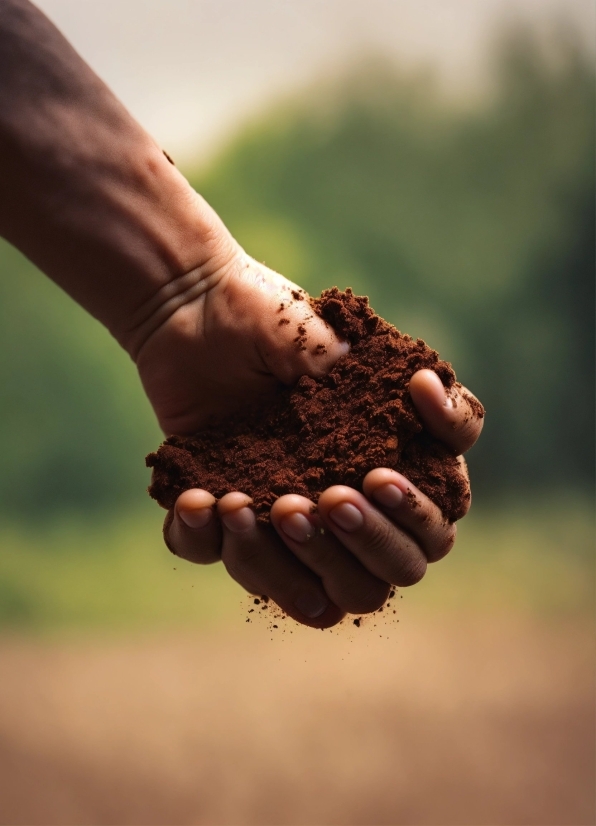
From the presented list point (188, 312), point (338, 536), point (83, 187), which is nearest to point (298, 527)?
point (338, 536)

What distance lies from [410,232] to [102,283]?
1.29 meters

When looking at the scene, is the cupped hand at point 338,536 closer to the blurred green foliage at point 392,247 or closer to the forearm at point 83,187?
the forearm at point 83,187

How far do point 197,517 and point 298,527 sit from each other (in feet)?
0.40

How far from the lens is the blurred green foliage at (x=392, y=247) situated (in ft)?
6.66

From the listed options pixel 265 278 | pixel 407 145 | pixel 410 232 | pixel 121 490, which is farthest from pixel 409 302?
pixel 265 278

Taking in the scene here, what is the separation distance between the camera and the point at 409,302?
2.11 m

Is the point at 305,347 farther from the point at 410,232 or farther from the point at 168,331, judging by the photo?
the point at 410,232

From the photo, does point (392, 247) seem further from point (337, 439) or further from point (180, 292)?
point (337, 439)

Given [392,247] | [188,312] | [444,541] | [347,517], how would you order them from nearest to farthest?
[347,517], [444,541], [188,312], [392,247]

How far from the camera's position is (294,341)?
0.92 m

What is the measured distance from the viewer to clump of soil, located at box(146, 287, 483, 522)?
2.73 feet

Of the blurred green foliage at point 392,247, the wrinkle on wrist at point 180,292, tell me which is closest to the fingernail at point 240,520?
the wrinkle on wrist at point 180,292

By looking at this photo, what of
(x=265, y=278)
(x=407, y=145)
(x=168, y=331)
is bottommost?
(x=168, y=331)

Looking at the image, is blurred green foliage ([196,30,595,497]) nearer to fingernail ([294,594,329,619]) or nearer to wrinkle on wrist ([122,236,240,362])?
wrinkle on wrist ([122,236,240,362])
